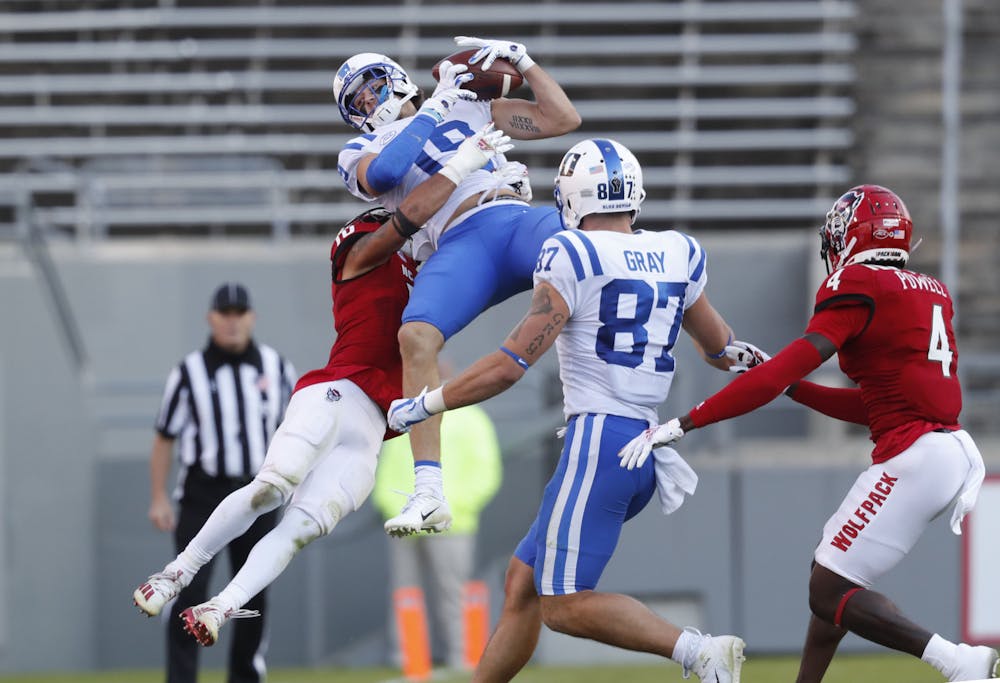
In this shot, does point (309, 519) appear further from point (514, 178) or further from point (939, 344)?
point (939, 344)

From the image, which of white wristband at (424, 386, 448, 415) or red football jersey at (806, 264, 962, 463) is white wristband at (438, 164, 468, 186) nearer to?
white wristband at (424, 386, 448, 415)

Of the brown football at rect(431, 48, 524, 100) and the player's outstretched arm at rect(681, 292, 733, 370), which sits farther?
the brown football at rect(431, 48, 524, 100)

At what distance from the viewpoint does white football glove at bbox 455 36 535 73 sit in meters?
5.12

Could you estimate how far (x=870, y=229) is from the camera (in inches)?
189

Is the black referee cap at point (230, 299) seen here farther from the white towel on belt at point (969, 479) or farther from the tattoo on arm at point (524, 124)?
the white towel on belt at point (969, 479)

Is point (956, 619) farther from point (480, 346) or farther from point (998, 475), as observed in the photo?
point (480, 346)

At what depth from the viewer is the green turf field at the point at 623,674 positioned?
323 inches

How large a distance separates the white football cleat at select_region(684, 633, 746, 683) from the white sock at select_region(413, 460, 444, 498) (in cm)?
94

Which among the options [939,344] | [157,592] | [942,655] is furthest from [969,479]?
[157,592]

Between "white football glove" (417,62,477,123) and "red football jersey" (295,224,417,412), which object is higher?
"white football glove" (417,62,477,123)

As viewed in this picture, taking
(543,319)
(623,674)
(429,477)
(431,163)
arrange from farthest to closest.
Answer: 1. (623,674)
2. (431,163)
3. (429,477)
4. (543,319)

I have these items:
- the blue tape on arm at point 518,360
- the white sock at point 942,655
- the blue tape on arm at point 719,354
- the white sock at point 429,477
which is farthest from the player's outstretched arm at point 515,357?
the white sock at point 942,655

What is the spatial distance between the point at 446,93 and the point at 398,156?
0.33m

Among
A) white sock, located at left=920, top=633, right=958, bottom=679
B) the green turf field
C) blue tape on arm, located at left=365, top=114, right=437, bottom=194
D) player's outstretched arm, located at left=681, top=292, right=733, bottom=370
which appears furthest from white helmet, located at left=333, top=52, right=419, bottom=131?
the green turf field
